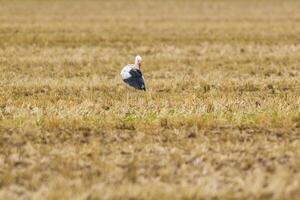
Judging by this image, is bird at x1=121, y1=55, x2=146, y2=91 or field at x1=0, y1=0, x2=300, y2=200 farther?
bird at x1=121, y1=55, x2=146, y2=91

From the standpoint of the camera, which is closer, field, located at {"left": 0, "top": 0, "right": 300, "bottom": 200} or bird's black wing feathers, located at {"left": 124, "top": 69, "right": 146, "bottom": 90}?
field, located at {"left": 0, "top": 0, "right": 300, "bottom": 200}

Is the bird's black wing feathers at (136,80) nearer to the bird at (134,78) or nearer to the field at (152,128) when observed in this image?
the bird at (134,78)

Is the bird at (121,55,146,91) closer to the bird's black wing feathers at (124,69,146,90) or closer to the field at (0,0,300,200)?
the bird's black wing feathers at (124,69,146,90)

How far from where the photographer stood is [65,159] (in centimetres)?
781

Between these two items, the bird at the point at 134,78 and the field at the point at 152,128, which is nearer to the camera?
the field at the point at 152,128

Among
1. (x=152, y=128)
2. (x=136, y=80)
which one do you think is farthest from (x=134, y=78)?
(x=152, y=128)

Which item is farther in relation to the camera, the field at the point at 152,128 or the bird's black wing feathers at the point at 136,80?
the bird's black wing feathers at the point at 136,80

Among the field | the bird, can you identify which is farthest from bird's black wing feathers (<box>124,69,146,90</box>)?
the field

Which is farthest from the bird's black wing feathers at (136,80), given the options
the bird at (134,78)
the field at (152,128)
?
the field at (152,128)

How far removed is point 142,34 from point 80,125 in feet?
67.6

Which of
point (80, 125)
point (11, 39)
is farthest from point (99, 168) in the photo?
point (11, 39)

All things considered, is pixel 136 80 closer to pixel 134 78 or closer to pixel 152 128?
pixel 134 78

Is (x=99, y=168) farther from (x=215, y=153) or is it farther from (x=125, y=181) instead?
(x=215, y=153)

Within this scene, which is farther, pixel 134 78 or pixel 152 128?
pixel 134 78
